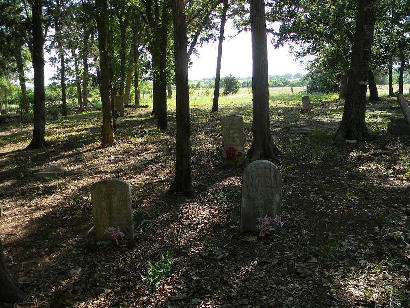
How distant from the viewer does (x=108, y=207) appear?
639 cm

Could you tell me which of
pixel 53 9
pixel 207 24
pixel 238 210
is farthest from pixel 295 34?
pixel 238 210

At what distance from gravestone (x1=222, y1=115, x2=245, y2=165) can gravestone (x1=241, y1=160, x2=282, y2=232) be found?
4427 millimetres

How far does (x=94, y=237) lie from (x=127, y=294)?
1.88 m

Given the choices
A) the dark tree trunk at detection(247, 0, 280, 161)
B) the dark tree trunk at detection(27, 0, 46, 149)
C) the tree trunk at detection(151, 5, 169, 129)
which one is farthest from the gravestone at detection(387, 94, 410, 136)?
the dark tree trunk at detection(27, 0, 46, 149)

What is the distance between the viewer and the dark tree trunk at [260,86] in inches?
412

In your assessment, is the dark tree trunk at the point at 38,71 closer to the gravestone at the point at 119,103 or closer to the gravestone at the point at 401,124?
the gravestone at the point at 119,103

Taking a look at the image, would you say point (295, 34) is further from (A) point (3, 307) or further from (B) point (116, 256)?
(A) point (3, 307)

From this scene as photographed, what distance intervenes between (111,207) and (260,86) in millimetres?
6267

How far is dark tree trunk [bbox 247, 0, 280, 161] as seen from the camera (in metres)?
10.5

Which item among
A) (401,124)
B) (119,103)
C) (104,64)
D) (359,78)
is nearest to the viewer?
(359,78)

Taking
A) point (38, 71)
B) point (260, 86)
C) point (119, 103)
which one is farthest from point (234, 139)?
point (119, 103)

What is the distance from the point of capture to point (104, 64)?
45.6 feet

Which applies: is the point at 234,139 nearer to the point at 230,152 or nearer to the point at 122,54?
the point at 230,152

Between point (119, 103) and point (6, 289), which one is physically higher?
point (119, 103)
